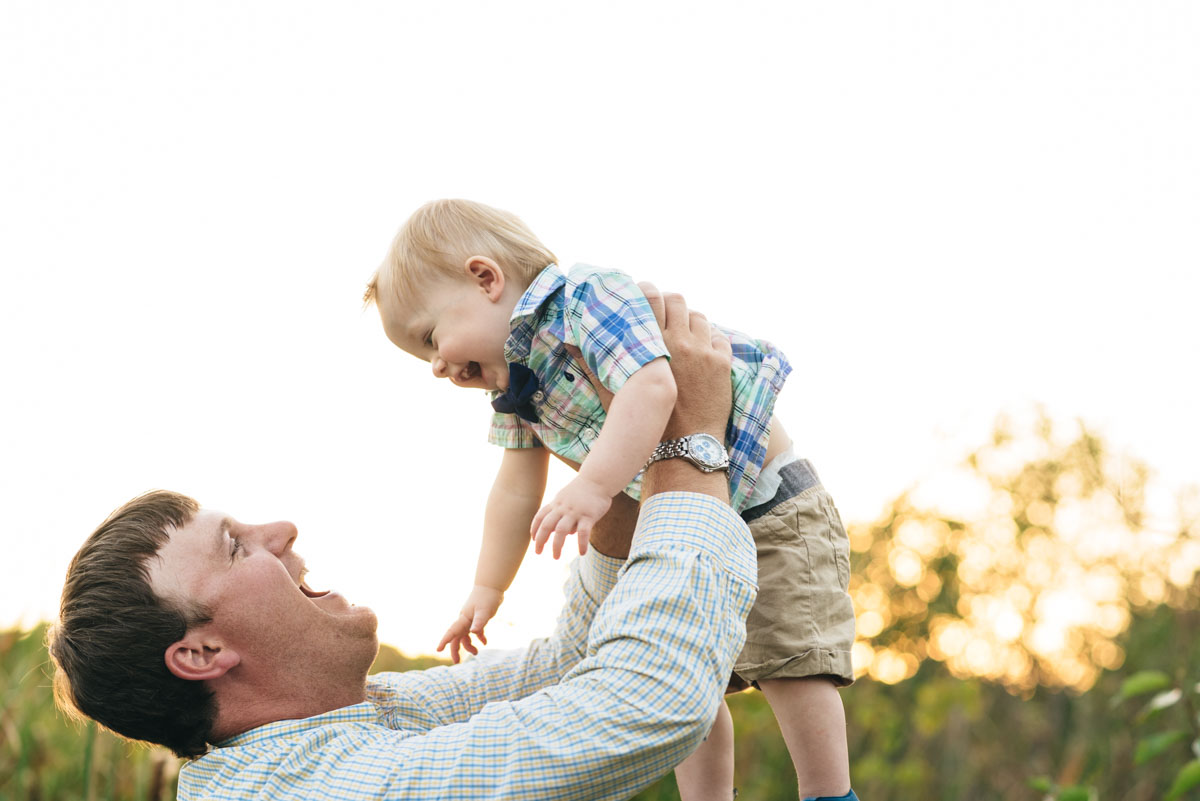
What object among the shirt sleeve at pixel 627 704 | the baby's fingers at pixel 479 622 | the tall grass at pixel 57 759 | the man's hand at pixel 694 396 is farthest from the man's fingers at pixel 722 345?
the tall grass at pixel 57 759

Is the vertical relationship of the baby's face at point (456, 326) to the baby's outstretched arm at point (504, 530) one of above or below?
above

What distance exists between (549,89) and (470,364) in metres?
6.31

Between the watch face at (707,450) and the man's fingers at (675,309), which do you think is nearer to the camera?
the watch face at (707,450)

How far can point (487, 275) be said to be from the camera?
2.08 metres

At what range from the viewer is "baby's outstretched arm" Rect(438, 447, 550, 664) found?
2.27 metres

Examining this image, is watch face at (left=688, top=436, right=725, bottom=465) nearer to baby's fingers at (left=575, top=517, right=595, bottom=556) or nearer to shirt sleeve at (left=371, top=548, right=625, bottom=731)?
baby's fingers at (left=575, top=517, right=595, bottom=556)

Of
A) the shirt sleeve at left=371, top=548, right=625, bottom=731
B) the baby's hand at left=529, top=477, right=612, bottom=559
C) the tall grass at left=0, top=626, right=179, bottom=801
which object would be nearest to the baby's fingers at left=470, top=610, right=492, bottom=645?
the shirt sleeve at left=371, top=548, right=625, bottom=731

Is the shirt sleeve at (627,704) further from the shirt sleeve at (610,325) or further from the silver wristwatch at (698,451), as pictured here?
the shirt sleeve at (610,325)

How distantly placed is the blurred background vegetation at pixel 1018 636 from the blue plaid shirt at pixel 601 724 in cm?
404

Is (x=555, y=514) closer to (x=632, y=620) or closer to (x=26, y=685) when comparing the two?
(x=632, y=620)

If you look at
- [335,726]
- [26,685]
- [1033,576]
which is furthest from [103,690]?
[1033,576]

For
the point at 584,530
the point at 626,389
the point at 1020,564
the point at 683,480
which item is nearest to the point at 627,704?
the point at 584,530

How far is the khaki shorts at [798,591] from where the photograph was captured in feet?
6.56

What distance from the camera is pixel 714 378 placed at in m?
1.96
